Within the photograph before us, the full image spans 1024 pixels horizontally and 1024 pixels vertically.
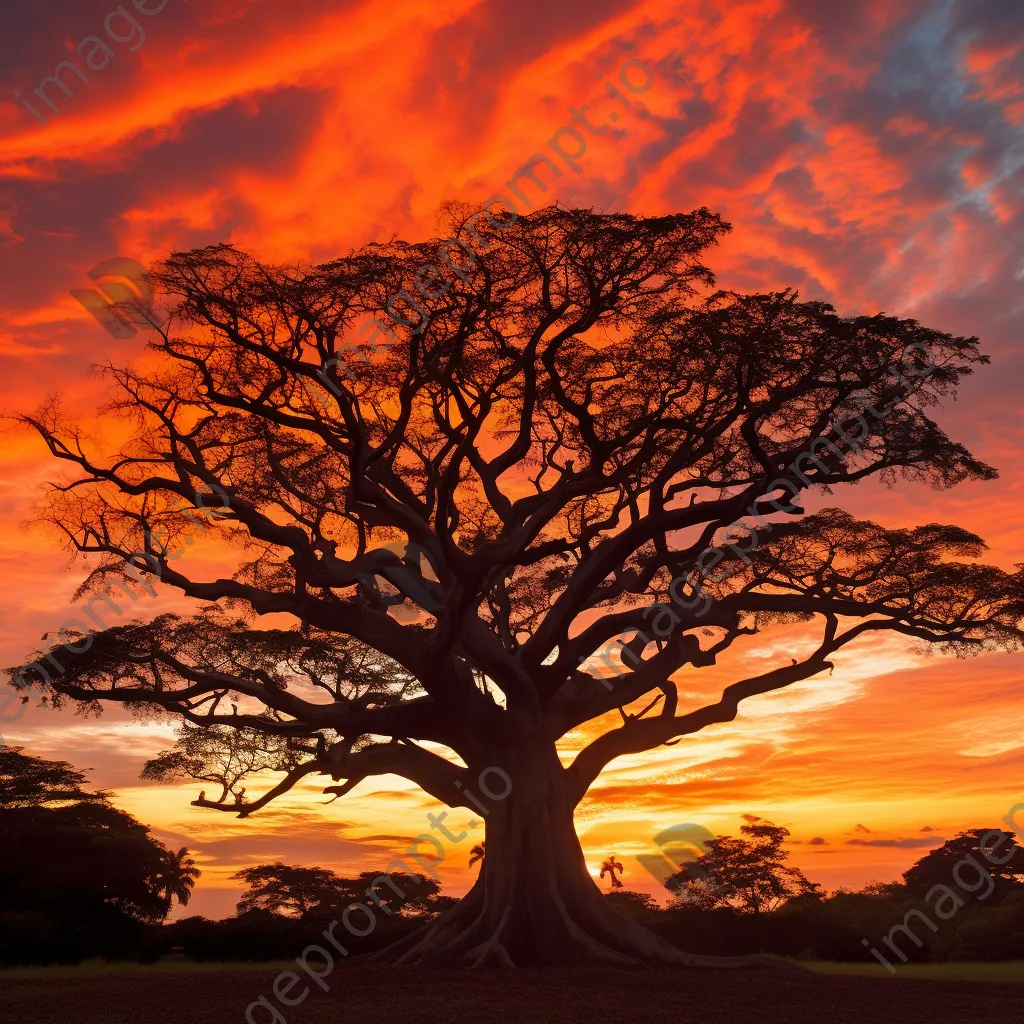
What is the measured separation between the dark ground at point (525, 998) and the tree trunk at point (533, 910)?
1125 millimetres

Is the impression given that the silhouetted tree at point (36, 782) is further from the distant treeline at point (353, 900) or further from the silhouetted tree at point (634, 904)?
the silhouetted tree at point (634, 904)

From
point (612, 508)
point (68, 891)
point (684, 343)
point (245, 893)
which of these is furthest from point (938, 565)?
point (68, 891)

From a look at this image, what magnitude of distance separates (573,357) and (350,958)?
43.8 ft

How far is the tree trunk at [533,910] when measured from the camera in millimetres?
19844

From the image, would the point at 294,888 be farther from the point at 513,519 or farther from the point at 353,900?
the point at 513,519

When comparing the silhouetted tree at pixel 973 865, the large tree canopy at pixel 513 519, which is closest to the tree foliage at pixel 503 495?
the large tree canopy at pixel 513 519

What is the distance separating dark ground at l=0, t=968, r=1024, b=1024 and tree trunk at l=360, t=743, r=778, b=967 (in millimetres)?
1125

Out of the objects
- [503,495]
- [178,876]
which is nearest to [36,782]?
[178,876]

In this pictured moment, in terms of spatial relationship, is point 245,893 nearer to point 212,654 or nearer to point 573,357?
point 212,654

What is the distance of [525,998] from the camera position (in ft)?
49.6

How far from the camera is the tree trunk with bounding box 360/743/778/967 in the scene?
781 inches

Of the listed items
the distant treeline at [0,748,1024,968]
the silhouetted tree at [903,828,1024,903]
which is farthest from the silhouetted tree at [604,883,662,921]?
the silhouetted tree at [903,828,1024,903]

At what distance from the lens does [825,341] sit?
61.0 ft

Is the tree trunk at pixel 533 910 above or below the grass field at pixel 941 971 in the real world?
above
